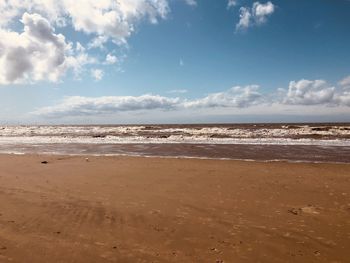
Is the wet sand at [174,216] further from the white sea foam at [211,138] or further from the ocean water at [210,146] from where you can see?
the white sea foam at [211,138]

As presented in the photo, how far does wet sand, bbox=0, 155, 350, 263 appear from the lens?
5707mm

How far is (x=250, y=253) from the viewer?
5.68 metres

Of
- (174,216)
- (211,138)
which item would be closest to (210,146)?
(211,138)

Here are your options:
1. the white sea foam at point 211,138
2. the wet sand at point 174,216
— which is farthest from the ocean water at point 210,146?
the wet sand at point 174,216

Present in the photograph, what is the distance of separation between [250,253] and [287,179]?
22.7ft

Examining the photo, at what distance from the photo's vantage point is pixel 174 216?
25.0 feet

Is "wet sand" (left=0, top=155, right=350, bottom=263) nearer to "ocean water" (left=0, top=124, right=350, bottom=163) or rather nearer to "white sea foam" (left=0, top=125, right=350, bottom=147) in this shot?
"ocean water" (left=0, top=124, right=350, bottom=163)

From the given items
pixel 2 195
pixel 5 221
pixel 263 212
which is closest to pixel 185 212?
pixel 263 212

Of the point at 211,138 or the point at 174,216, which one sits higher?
the point at 211,138

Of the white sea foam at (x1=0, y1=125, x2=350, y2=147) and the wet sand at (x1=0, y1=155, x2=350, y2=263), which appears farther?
the white sea foam at (x1=0, y1=125, x2=350, y2=147)

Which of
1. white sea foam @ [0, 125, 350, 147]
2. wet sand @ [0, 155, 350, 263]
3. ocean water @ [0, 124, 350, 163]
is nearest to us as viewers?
wet sand @ [0, 155, 350, 263]

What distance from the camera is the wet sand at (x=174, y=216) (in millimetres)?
5707

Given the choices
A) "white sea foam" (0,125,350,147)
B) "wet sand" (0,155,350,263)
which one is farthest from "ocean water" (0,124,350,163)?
"wet sand" (0,155,350,263)

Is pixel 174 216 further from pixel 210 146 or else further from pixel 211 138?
pixel 211 138
